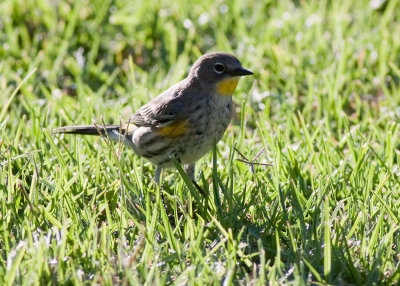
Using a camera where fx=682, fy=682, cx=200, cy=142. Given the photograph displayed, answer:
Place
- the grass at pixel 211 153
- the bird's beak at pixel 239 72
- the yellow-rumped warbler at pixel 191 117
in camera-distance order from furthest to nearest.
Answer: the bird's beak at pixel 239 72 → the yellow-rumped warbler at pixel 191 117 → the grass at pixel 211 153

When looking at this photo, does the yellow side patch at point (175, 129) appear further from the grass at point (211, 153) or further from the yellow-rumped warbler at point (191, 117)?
the grass at point (211, 153)

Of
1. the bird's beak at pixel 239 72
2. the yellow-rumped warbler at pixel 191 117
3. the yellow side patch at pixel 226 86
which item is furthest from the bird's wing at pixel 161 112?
the bird's beak at pixel 239 72

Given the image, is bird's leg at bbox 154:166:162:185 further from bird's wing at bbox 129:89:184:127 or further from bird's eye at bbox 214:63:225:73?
bird's eye at bbox 214:63:225:73

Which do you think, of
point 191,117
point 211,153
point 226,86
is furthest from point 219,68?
point 211,153

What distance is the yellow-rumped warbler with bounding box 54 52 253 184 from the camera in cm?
457

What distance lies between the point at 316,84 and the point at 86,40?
2475 millimetres

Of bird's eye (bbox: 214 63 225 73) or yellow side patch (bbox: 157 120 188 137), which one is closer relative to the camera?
yellow side patch (bbox: 157 120 188 137)

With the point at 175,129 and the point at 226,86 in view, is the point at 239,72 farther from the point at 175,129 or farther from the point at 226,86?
the point at 175,129

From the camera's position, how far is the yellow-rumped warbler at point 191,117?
457 centimetres

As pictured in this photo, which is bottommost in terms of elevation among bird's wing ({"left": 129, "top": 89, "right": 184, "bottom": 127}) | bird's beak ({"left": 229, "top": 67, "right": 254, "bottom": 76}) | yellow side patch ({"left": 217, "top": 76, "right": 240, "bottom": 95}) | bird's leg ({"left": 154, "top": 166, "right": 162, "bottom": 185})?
bird's leg ({"left": 154, "top": 166, "right": 162, "bottom": 185})

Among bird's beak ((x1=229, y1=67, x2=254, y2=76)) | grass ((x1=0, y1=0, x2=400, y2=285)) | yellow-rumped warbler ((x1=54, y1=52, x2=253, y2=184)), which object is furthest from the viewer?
bird's beak ((x1=229, y1=67, x2=254, y2=76))

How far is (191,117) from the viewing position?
4582 mm

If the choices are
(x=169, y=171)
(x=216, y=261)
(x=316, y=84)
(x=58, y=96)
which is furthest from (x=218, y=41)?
(x=216, y=261)

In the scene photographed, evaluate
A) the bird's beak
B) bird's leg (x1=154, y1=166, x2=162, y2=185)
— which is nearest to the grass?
bird's leg (x1=154, y1=166, x2=162, y2=185)
